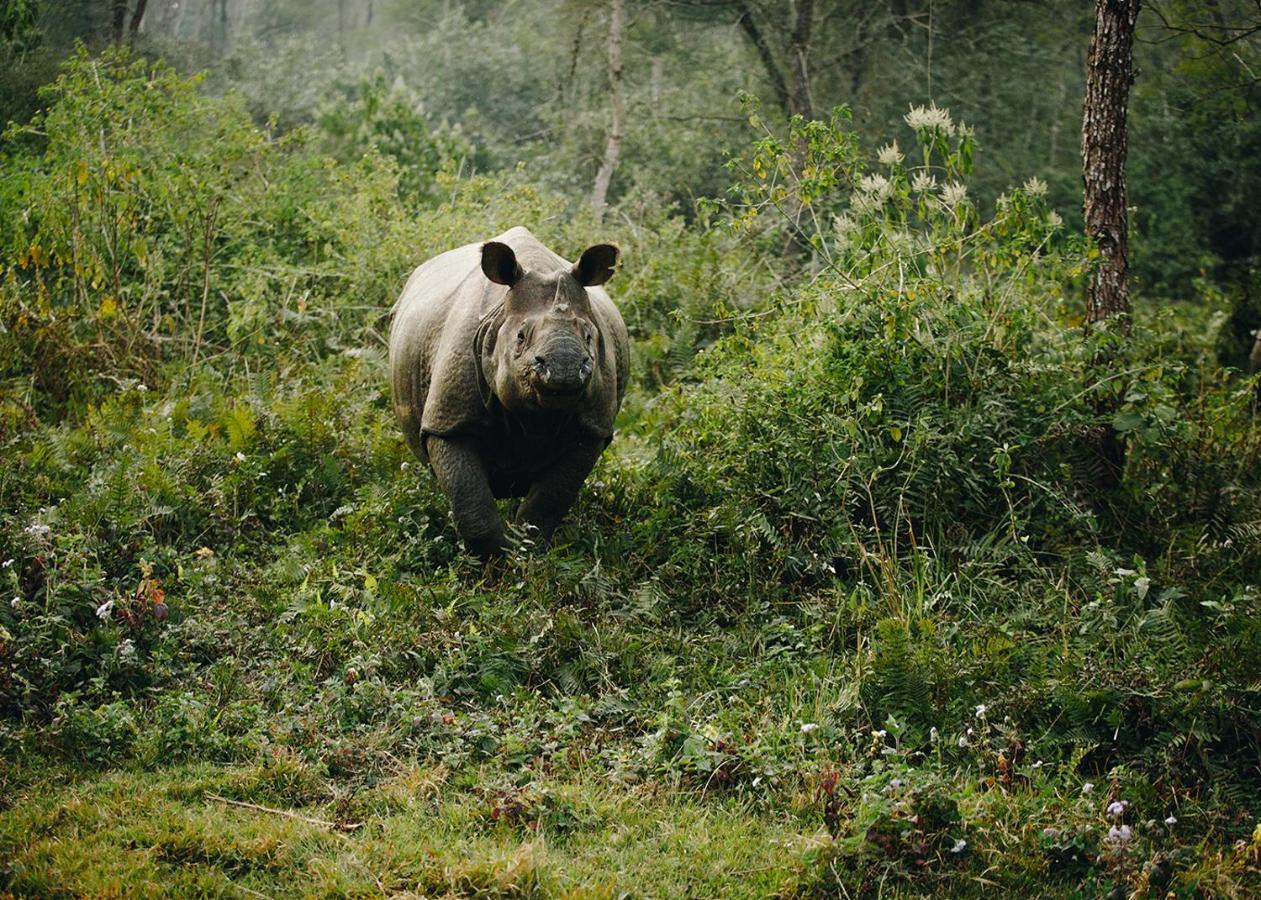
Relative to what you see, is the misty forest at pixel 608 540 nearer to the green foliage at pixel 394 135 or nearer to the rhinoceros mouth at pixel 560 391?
the rhinoceros mouth at pixel 560 391

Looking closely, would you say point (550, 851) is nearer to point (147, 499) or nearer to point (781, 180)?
point (147, 499)

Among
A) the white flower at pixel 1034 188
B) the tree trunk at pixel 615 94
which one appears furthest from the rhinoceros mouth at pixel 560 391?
the tree trunk at pixel 615 94

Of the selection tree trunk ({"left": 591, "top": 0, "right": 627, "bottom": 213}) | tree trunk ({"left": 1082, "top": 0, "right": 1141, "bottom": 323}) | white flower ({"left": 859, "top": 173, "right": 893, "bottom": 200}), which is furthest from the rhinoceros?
tree trunk ({"left": 591, "top": 0, "right": 627, "bottom": 213})

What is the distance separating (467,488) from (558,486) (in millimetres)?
608

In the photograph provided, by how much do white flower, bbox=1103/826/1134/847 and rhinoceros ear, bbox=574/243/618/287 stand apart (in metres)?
4.03

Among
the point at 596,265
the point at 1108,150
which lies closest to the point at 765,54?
the point at 1108,150

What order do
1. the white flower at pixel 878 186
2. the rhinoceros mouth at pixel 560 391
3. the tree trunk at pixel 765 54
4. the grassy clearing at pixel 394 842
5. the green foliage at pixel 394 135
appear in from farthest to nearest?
1. the tree trunk at pixel 765 54
2. the green foliage at pixel 394 135
3. the white flower at pixel 878 186
4. the rhinoceros mouth at pixel 560 391
5. the grassy clearing at pixel 394 842

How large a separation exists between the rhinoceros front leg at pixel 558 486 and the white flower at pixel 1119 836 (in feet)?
12.6

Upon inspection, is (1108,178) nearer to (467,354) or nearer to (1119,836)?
(467,354)

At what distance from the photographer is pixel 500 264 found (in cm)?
751

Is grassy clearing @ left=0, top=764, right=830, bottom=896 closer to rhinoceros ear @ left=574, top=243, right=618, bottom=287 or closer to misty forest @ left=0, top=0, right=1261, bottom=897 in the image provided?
misty forest @ left=0, top=0, right=1261, bottom=897

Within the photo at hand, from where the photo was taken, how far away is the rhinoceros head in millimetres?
7105

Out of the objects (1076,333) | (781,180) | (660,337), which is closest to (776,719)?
(1076,333)

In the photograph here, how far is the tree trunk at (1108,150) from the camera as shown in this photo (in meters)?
9.34
